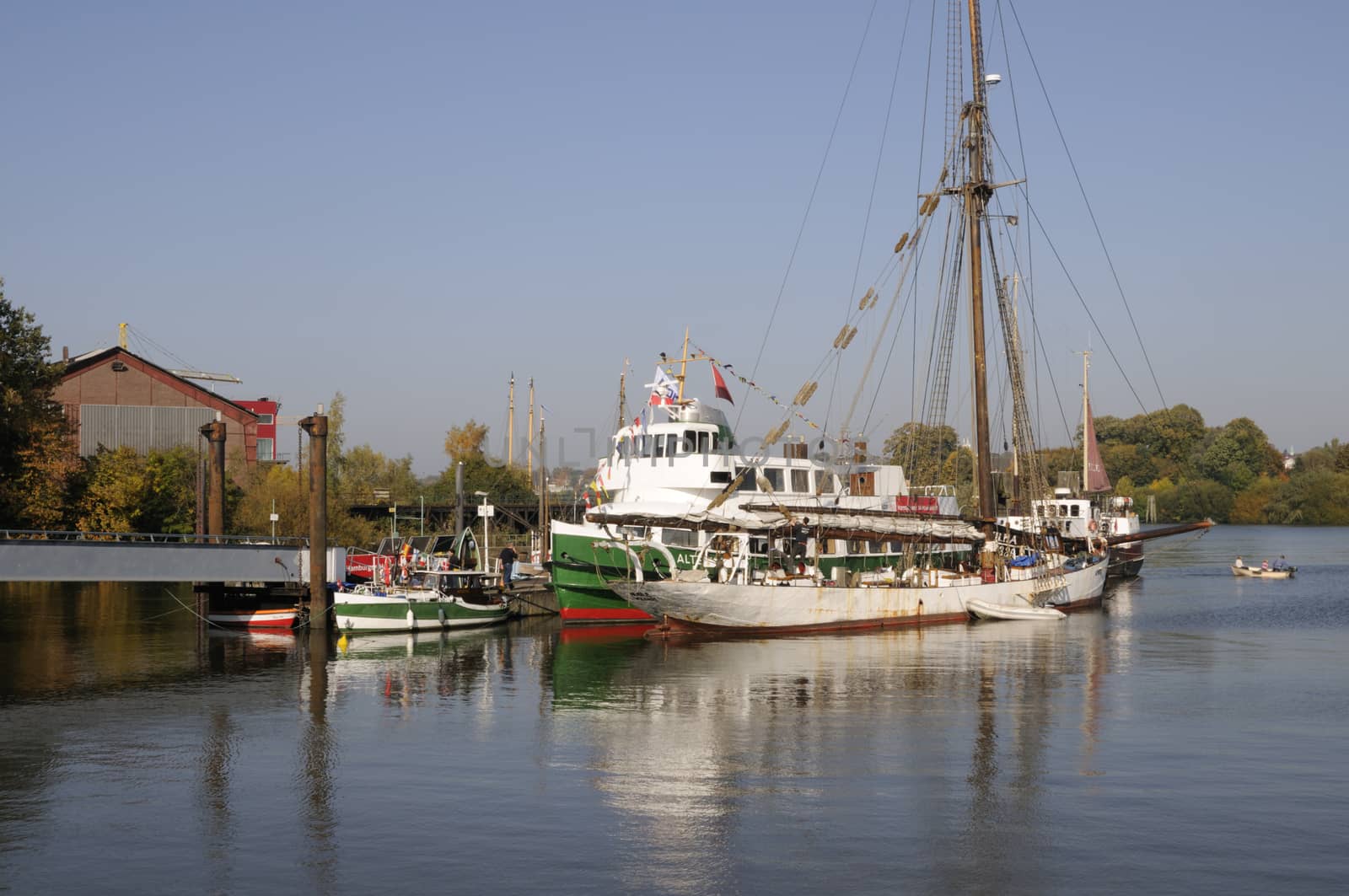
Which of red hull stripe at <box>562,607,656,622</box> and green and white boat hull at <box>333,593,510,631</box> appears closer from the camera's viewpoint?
green and white boat hull at <box>333,593,510,631</box>

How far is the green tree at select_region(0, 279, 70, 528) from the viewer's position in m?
55.9

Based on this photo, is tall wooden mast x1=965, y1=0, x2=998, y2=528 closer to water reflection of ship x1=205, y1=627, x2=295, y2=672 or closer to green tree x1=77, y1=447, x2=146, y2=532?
water reflection of ship x1=205, y1=627, x2=295, y2=672

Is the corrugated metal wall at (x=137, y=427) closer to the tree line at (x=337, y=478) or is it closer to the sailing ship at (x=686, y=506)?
the tree line at (x=337, y=478)

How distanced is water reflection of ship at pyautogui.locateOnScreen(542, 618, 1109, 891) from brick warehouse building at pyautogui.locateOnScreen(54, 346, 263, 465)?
Answer: 6028cm

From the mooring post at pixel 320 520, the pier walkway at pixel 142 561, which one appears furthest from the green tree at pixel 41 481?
the mooring post at pixel 320 520

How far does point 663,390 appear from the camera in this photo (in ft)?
180

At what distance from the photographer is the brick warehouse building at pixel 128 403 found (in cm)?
8962

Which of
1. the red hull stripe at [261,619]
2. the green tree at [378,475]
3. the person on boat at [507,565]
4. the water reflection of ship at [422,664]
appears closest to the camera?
the water reflection of ship at [422,664]

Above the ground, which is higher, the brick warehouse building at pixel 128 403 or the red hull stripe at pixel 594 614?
the brick warehouse building at pixel 128 403

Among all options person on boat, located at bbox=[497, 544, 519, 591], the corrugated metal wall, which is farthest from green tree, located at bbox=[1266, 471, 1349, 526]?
the corrugated metal wall

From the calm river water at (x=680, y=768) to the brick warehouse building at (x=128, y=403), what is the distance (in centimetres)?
5074

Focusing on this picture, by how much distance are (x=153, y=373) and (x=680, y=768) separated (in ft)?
266

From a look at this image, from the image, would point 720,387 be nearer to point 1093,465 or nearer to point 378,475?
point 1093,465

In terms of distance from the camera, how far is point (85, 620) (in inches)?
2202
